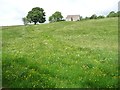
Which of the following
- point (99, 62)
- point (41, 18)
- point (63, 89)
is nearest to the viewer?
point (63, 89)

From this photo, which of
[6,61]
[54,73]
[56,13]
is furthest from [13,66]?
[56,13]

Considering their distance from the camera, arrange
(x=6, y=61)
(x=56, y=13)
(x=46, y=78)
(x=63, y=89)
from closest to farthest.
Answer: (x=63, y=89), (x=46, y=78), (x=6, y=61), (x=56, y=13)

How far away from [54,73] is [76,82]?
1.95 metres

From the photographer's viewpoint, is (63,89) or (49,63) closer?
(63,89)

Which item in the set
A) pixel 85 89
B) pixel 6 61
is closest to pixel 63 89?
pixel 85 89

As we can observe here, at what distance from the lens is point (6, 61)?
20.6 m

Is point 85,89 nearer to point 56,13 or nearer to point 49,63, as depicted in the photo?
point 49,63

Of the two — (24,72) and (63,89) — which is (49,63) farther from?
(63,89)

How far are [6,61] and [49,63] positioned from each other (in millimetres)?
2925

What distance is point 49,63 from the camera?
21188 millimetres

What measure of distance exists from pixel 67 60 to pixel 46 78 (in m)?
5.08

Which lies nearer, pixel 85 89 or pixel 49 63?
pixel 85 89

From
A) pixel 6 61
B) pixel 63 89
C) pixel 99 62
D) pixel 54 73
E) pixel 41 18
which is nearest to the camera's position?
pixel 63 89

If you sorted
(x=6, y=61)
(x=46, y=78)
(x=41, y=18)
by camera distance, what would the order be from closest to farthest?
(x=46, y=78), (x=6, y=61), (x=41, y=18)
